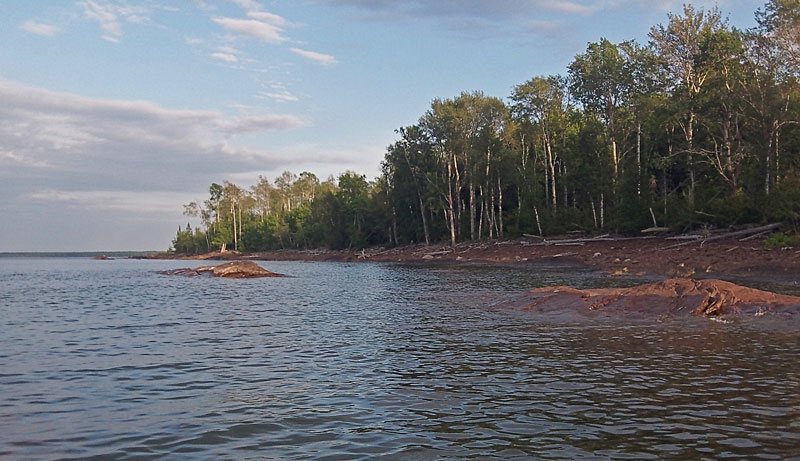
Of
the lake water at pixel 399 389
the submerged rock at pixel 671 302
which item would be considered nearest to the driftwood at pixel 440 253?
the submerged rock at pixel 671 302

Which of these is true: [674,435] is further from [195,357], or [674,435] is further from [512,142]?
[512,142]

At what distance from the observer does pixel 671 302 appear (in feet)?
71.8

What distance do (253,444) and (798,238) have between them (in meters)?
40.7

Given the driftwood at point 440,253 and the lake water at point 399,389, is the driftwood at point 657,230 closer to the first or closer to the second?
the driftwood at point 440,253

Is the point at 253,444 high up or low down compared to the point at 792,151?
down

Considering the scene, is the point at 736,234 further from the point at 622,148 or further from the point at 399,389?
the point at 399,389

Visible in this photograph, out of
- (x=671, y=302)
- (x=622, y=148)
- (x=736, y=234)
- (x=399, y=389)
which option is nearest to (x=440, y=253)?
(x=622, y=148)

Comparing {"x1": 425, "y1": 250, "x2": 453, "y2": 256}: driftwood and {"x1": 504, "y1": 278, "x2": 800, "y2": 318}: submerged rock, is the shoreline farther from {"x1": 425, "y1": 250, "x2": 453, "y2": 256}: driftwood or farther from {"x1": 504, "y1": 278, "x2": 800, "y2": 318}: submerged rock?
{"x1": 504, "y1": 278, "x2": 800, "y2": 318}: submerged rock

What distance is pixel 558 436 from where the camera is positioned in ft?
28.5

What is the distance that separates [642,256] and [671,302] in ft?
89.7

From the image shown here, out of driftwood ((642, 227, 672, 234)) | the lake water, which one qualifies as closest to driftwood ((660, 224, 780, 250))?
driftwood ((642, 227, 672, 234))

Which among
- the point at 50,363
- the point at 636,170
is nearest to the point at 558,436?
the point at 50,363

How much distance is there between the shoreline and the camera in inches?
1473

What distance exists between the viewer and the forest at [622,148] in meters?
46.8
